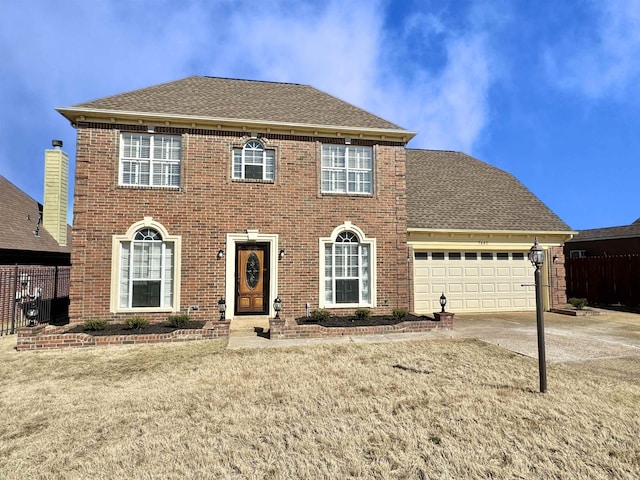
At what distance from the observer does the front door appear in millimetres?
11266

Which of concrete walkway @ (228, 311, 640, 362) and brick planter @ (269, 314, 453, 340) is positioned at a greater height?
brick planter @ (269, 314, 453, 340)

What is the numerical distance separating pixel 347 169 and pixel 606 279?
12873 millimetres

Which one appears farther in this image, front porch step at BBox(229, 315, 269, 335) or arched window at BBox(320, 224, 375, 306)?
arched window at BBox(320, 224, 375, 306)

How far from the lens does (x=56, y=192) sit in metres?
15.1

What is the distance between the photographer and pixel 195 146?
10953mm

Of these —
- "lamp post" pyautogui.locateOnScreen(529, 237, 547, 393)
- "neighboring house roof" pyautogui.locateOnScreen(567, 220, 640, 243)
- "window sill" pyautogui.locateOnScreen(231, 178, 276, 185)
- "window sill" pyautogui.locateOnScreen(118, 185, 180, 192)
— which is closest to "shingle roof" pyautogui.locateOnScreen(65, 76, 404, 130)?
"window sill" pyautogui.locateOnScreen(231, 178, 276, 185)

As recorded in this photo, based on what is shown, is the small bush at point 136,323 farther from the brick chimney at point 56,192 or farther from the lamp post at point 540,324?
the brick chimney at point 56,192

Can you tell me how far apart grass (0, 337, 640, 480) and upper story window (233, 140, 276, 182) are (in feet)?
19.7

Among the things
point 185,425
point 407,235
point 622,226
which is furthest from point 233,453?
point 622,226

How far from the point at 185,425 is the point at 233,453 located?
3.13 feet

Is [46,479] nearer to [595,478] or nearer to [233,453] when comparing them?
[233,453]

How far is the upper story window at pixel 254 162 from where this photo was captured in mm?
11266

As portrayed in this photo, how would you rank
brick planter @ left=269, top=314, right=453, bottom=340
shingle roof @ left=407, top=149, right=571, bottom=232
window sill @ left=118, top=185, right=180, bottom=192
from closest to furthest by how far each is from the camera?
brick planter @ left=269, top=314, right=453, bottom=340 → window sill @ left=118, top=185, right=180, bottom=192 → shingle roof @ left=407, top=149, right=571, bottom=232

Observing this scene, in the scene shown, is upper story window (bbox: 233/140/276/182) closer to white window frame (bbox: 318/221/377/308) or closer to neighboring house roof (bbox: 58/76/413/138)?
neighboring house roof (bbox: 58/76/413/138)
